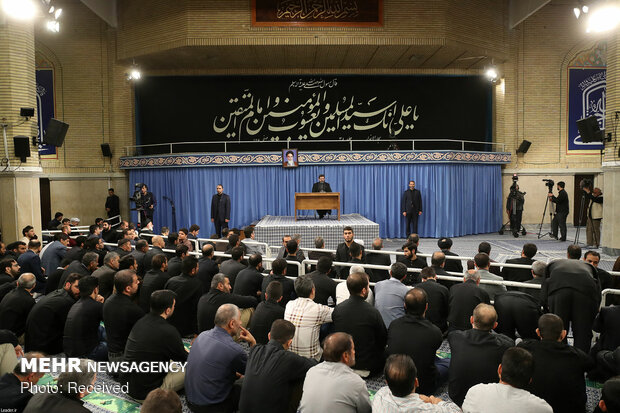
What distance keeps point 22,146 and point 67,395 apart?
778 centimetres

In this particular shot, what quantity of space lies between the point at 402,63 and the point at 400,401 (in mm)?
13130

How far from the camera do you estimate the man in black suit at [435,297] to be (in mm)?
3797

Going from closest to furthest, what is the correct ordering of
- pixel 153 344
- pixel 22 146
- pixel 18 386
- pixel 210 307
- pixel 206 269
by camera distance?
pixel 18 386 → pixel 153 344 → pixel 210 307 → pixel 206 269 → pixel 22 146

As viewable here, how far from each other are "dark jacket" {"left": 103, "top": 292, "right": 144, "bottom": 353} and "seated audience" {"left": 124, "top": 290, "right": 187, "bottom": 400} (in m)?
0.45

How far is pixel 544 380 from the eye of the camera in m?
→ 2.50

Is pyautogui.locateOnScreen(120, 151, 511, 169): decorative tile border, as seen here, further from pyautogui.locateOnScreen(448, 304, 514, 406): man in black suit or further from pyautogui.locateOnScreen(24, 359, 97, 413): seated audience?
pyautogui.locateOnScreen(24, 359, 97, 413): seated audience

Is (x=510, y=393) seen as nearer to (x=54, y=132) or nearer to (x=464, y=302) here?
(x=464, y=302)

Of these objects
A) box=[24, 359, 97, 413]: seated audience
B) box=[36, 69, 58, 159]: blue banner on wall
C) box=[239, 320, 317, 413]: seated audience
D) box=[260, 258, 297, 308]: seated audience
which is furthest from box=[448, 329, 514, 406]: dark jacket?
box=[36, 69, 58, 159]: blue banner on wall

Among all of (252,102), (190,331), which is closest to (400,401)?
(190,331)

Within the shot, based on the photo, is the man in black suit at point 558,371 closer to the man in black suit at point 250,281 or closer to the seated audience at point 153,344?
the seated audience at point 153,344

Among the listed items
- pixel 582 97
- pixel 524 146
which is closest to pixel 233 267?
pixel 524 146

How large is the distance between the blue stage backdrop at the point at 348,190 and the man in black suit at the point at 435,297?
26.8ft

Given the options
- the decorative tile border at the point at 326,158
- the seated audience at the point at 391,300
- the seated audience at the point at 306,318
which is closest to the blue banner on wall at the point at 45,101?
the decorative tile border at the point at 326,158

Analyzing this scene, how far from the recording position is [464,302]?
11.6 feet
